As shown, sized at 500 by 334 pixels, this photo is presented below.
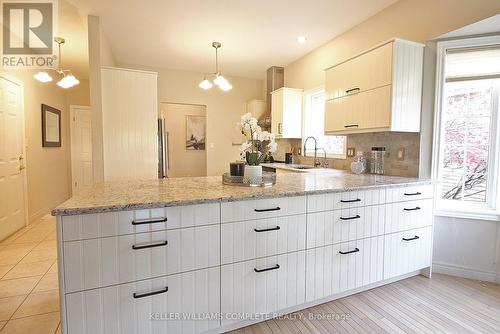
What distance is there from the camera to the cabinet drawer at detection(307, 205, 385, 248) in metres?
1.85

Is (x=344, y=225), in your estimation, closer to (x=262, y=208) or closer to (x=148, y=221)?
(x=262, y=208)

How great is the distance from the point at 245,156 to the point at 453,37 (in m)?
2.21

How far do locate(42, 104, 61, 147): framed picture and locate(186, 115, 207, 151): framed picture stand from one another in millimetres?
2856

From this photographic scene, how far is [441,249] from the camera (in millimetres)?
2541

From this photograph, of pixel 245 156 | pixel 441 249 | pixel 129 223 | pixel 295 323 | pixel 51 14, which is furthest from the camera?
pixel 51 14

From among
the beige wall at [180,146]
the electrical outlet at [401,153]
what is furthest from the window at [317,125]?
the beige wall at [180,146]

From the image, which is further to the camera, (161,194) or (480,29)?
(480,29)

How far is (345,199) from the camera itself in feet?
6.39

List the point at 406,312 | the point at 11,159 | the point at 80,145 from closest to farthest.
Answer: the point at 406,312, the point at 11,159, the point at 80,145

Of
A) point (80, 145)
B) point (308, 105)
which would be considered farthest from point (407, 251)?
point (80, 145)

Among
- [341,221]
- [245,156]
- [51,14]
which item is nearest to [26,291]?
[245,156]

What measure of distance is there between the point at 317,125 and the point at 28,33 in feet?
13.7

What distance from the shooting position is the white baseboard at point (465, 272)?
235cm

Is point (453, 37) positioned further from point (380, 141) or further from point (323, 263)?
point (323, 263)
